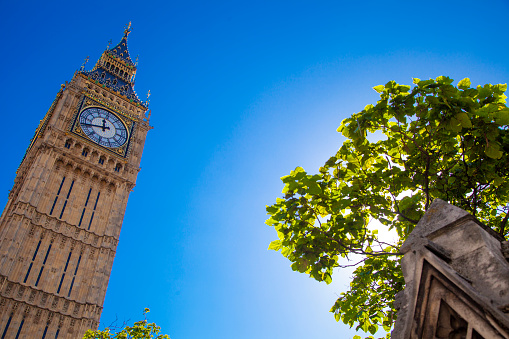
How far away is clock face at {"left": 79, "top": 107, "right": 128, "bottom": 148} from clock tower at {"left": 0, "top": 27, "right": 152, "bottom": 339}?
4.8 inches

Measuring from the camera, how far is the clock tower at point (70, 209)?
34562 mm

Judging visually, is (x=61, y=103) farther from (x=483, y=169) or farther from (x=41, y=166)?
(x=483, y=169)

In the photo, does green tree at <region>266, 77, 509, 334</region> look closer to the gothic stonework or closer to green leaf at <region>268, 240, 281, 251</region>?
green leaf at <region>268, 240, 281, 251</region>

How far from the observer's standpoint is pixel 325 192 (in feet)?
21.1

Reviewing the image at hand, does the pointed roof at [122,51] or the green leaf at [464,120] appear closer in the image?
the green leaf at [464,120]

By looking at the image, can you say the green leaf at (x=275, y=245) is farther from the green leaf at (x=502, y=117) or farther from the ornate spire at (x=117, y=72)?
the ornate spire at (x=117, y=72)

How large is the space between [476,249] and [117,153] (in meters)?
48.7

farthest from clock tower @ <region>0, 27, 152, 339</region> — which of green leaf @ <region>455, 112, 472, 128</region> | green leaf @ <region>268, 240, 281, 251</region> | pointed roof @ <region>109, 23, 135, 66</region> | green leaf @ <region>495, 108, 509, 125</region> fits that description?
green leaf @ <region>495, 108, 509, 125</region>

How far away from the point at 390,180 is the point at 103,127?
154 ft

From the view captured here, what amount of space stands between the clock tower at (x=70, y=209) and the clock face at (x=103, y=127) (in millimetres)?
122

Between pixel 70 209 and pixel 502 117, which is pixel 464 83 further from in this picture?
pixel 70 209

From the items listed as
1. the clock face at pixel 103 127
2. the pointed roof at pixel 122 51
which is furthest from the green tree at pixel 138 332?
the pointed roof at pixel 122 51

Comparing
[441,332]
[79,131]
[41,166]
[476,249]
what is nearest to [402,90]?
[476,249]

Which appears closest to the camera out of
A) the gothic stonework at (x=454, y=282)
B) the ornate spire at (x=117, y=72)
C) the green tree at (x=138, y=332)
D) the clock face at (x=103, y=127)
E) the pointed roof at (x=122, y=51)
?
the gothic stonework at (x=454, y=282)
